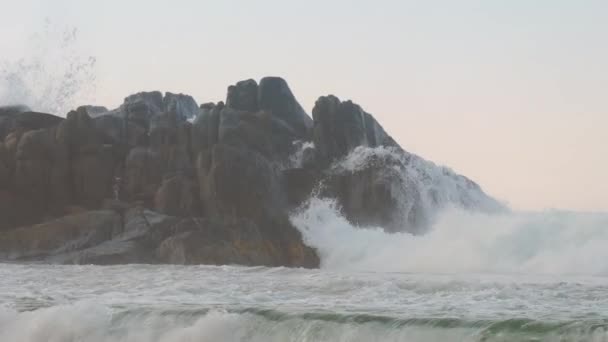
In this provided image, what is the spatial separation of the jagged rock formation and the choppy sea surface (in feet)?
28.0

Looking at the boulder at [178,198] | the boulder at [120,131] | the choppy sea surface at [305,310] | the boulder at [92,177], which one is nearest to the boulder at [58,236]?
the boulder at [178,198]

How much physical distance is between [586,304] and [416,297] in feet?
10.3

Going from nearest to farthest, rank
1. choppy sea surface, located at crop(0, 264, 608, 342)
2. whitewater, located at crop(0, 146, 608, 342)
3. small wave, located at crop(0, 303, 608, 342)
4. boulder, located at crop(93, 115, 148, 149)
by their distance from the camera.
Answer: small wave, located at crop(0, 303, 608, 342), choppy sea surface, located at crop(0, 264, 608, 342), whitewater, located at crop(0, 146, 608, 342), boulder, located at crop(93, 115, 148, 149)

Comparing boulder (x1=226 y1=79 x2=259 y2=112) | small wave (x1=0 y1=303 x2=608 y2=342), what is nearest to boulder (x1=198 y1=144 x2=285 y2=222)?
boulder (x1=226 y1=79 x2=259 y2=112)

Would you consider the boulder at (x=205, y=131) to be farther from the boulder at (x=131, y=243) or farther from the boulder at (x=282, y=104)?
the boulder at (x=131, y=243)

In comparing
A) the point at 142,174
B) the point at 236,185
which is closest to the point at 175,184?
the point at 236,185

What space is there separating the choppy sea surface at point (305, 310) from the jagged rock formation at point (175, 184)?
28.0ft

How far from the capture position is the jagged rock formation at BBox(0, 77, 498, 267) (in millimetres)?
29812

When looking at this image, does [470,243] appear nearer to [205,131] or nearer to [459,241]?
[459,241]

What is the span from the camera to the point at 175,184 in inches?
1302

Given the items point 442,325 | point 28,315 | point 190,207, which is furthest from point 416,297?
point 190,207

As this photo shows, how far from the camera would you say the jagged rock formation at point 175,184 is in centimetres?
2981

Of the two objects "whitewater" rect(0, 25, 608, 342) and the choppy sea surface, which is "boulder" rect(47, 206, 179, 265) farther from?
the choppy sea surface

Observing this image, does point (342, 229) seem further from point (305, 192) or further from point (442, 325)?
point (442, 325)
